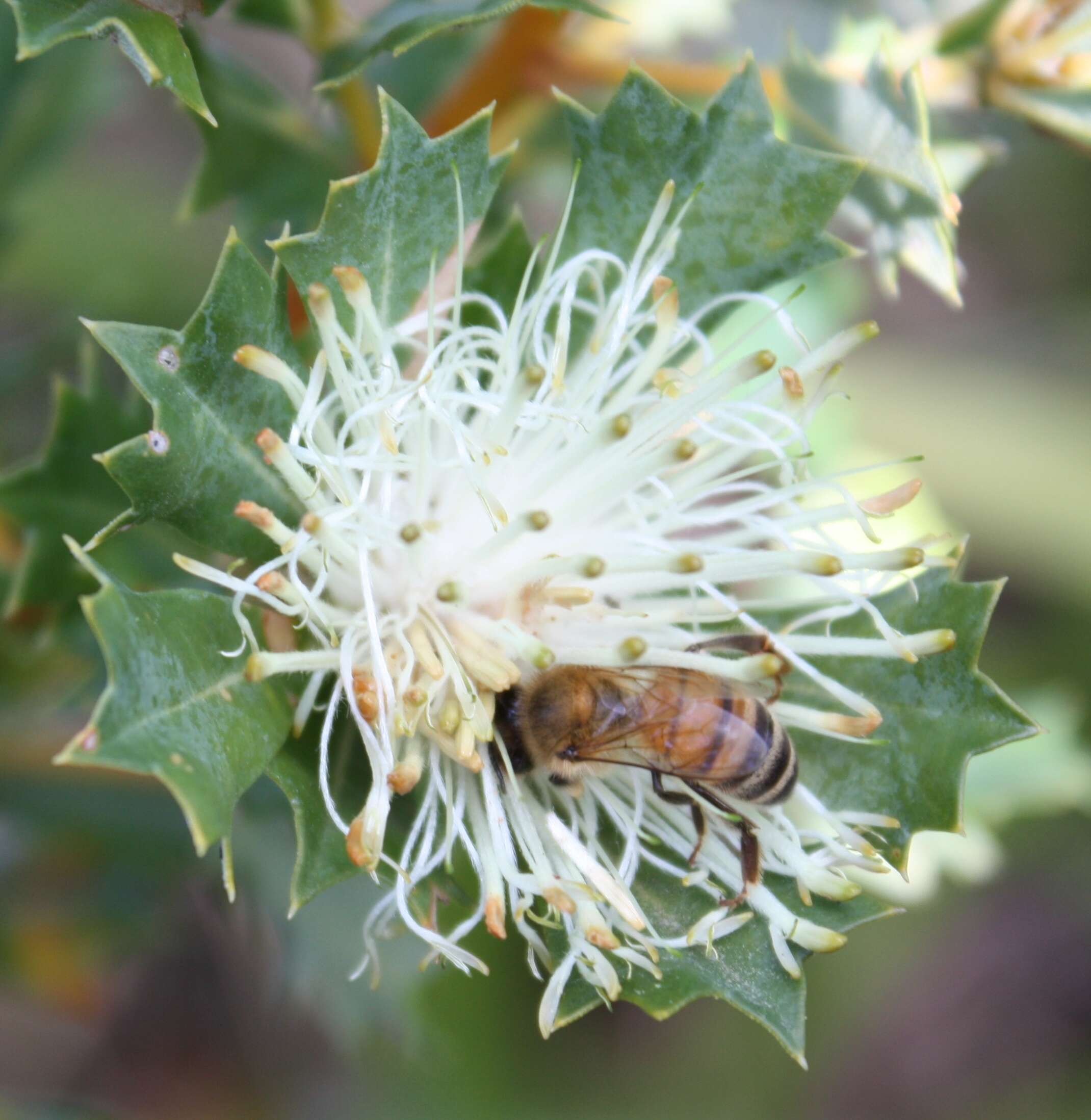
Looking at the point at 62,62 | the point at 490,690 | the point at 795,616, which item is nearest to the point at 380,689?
the point at 490,690

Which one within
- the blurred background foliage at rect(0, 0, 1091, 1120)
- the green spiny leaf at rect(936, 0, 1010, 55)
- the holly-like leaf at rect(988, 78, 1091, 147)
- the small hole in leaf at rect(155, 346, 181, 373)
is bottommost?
the blurred background foliage at rect(0, 0, 1091, 1120)

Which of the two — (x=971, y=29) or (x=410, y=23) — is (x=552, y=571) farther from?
(x=971, y=29)

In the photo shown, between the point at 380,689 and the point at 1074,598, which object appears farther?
the point at 1074,598

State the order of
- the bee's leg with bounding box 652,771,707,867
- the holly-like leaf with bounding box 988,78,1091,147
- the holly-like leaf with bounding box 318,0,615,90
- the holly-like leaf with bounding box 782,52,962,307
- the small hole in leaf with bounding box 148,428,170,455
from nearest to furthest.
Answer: the small hole in leaf with bounding box 148,428,170,455 < the holly-like leaf with bounding box 318,0,615,90 < the bee's leg with bounding box 652,771,707,867 < the holly-like leaf with bounding box 782,52,962,307 < the holly-like leaf with bounding box 988,78,1091,147

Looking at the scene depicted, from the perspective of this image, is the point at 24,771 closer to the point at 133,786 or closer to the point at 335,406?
the point at 133,786

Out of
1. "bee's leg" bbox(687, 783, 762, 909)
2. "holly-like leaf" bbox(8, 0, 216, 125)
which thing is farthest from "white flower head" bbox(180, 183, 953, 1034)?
"holly-like leaf" bbox(8, 0, 216, 125)

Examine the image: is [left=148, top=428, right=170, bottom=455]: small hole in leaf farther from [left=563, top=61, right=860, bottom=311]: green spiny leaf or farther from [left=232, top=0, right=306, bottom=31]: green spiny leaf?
[left=232, top=0, right=306, bottom=31]: green spiny leaf
